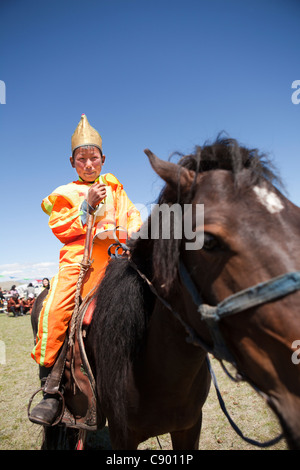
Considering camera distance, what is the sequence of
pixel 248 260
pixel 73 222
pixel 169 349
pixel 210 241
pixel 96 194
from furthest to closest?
pixel 73 222, pixel 96 194, pixel 169 349, pixel 210 241, pixel 248 260

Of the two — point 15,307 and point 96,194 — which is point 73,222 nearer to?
point 96,194

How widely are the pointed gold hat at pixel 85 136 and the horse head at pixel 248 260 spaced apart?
6.10 ft

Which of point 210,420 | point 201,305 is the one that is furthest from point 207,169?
point 210,420

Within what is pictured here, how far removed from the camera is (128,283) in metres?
2.03

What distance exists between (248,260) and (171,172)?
589mm

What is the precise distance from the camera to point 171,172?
1383 millimetres

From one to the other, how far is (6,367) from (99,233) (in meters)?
7.57

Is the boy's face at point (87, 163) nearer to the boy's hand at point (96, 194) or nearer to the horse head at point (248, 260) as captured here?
the boy's hand at point (96, 194)

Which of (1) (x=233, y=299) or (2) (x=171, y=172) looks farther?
(2) (x=171, y=172)

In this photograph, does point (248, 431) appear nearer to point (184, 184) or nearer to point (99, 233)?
point (99, 233)

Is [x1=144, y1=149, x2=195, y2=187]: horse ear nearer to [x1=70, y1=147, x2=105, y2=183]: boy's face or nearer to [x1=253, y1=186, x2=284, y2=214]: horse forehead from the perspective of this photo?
[x1=253, y1=186, x2=284, y2=214]: horse forehead

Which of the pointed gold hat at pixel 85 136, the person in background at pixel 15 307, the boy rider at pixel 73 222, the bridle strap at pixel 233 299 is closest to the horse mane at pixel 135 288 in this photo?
the bridle strap at pixel 233 299
